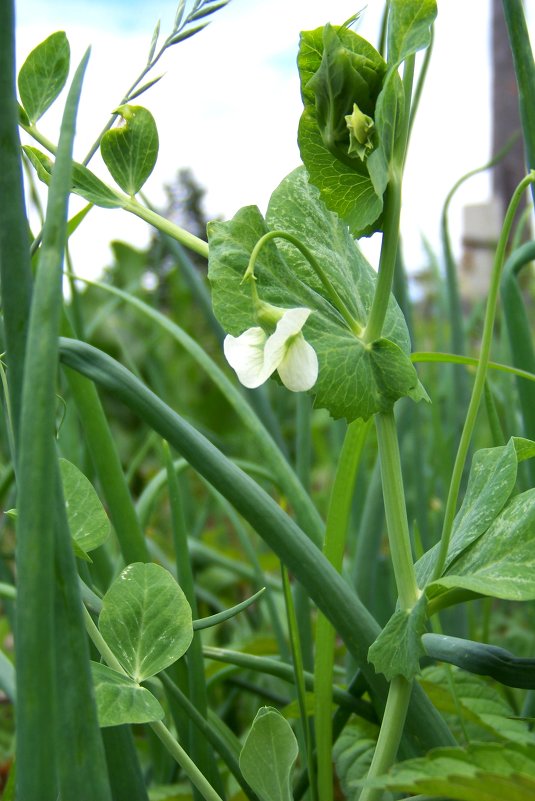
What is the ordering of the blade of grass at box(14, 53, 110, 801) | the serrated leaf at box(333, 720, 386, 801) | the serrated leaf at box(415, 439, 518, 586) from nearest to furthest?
the blade of grass at box(14, 53, 110, 801) → the serrated leaf at box(415, 439, 518, 586) → the serrated leaf at box(333, 720, 386, 801)

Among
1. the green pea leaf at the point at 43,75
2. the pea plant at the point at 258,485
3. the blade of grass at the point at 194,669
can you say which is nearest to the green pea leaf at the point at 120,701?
the pea plant at the point at 258,485

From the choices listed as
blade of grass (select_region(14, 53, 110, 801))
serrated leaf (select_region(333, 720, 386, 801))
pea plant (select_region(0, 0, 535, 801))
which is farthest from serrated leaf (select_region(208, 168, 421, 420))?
serrated leaf (select_region(333, 720, 386, 801))

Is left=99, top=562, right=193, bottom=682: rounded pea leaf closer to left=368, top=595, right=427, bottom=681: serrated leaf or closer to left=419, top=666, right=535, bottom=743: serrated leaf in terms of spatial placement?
left=368, top=595, right=427, bottom=681: serrated leaf

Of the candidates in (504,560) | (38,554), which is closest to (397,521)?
(504,560)

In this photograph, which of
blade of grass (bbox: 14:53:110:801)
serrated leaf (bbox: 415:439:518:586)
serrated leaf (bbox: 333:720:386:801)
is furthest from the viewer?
serrated leaf (bbox: 333:720:386:801)

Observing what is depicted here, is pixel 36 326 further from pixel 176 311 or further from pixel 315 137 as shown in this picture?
pixel 176 311

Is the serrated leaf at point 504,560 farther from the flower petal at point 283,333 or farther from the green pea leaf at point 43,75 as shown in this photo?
the green pea leaf at point 43,75

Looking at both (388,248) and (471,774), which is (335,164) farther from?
(471,774)
